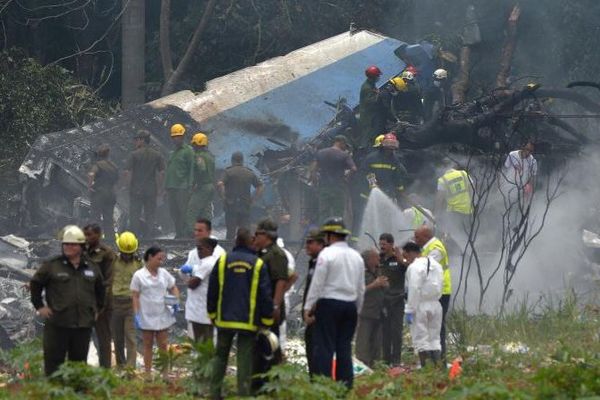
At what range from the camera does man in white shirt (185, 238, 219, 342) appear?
1238 cm

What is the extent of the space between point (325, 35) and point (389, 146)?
313 inches

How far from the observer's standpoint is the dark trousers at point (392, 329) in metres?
14.4

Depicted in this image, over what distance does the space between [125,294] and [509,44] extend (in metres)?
15.1

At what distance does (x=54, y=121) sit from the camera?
2375 centimetres

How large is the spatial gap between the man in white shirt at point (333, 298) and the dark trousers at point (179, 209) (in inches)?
364

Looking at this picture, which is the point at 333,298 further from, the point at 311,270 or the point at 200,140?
the point at 200,140

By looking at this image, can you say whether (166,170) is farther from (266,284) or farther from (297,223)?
(266,284)

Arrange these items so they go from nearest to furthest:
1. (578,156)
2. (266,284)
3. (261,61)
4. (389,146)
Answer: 1. (266,284)
2. (389,146)
3. (578,156)
4. (261,61)

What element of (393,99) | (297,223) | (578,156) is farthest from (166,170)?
(578,156)

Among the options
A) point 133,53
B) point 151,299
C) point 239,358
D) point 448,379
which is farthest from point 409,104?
point 239,358

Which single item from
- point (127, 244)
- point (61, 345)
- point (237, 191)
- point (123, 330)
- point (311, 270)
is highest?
point (237, 191)

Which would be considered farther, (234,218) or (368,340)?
(234,218)

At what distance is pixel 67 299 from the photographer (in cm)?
1075

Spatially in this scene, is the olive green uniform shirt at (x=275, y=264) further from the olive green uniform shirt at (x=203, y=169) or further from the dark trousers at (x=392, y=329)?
the olive green uniform shirt at (x=203, y=169)
